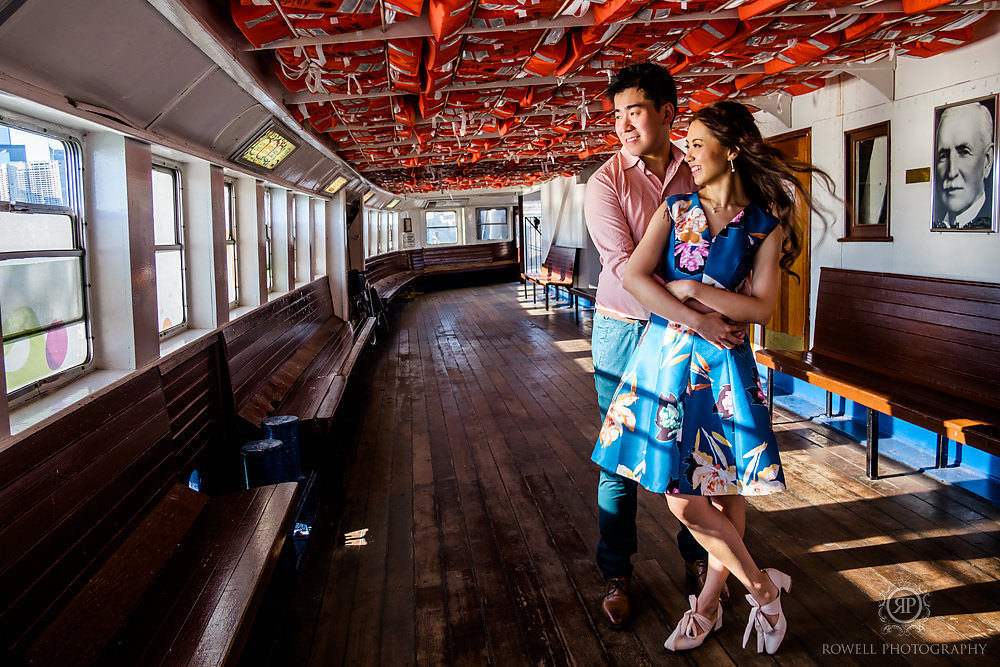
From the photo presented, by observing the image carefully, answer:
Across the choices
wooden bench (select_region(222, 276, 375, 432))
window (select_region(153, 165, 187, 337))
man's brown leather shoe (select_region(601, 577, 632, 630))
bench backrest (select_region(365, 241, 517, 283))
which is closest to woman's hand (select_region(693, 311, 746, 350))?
man's brown leather shoe (select_region(601, 577, 632, 630))

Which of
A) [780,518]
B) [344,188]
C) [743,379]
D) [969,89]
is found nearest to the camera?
[743,379]

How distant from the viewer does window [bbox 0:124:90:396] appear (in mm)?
2357

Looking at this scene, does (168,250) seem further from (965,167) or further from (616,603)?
(965,167)

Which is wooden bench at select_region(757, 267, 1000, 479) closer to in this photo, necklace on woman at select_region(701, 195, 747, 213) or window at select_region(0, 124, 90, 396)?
necklace on woman at select_region(701, 195, 747, 213)

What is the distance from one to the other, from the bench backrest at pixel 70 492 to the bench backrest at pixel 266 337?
1.51 meters

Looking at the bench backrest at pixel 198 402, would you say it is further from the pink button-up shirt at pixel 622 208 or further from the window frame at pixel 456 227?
the window frame at pixel 456 227

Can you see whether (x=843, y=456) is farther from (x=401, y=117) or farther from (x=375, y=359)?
(x=375, y=359)

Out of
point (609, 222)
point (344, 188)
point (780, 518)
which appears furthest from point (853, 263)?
point (344, 188)

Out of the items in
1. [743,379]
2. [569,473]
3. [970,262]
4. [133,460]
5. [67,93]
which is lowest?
[569,473]

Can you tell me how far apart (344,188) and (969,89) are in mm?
7694

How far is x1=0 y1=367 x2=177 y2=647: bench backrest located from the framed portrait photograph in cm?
416

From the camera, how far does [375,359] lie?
27.6 ft

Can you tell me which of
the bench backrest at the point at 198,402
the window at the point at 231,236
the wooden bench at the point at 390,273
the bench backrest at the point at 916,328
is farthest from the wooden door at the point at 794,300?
the wooden bench at the point at 390,273

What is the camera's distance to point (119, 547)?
248 cm
